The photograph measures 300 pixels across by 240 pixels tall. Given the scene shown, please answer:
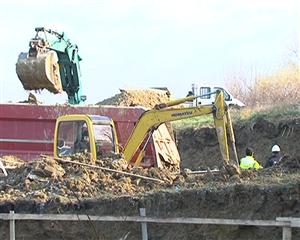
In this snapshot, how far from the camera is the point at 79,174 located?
41.9ft

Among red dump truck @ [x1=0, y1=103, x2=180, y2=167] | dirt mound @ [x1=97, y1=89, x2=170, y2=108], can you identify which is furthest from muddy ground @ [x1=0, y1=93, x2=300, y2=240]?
dirt mound @ [x1=97, y1=89, x2=170, y2=108]

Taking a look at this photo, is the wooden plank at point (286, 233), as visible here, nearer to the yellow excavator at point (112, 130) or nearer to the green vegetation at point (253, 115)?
the yellow excavator at point (112, 130)

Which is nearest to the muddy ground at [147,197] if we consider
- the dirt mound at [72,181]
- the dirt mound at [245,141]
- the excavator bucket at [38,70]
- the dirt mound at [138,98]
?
the dirt mound at [72,181]

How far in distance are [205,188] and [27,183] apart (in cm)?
365

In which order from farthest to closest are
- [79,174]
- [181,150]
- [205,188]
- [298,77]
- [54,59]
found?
[298,77]
[181,150]
[54,59]
[79,174]
[205,188]

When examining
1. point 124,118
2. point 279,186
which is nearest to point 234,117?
point 124,118

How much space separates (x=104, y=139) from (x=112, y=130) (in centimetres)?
32

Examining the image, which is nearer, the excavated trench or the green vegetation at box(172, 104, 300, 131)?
the excavated trench

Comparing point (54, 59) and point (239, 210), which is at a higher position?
point (54, 59)

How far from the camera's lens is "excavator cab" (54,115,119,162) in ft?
49.6

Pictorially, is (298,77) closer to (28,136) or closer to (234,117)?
(234,117)

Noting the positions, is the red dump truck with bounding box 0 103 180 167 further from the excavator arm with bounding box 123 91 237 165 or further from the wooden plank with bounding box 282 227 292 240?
the wooden plank with bounding box 282 227 292 240

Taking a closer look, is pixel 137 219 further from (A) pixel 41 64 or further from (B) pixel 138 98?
(B) pixel 138 98

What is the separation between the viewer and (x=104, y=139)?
1556 centimetres
